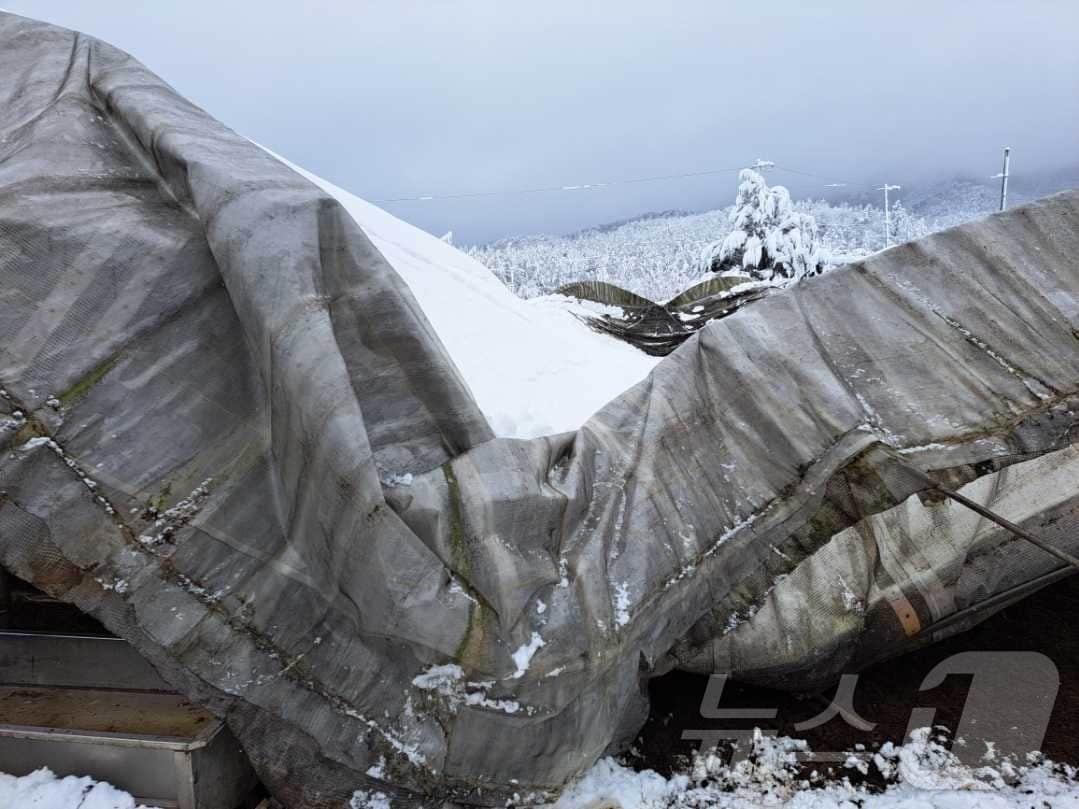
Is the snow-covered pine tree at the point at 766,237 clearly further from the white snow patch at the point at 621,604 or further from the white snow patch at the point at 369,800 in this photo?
the white snow patch at the point at 369,800

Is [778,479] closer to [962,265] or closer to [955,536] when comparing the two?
[955,536]

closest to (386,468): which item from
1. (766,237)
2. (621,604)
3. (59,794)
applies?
(621,604)

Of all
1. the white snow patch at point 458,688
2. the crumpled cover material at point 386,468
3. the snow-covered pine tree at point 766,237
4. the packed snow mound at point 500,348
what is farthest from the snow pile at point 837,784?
the snow-covered pine tree at point 766,237

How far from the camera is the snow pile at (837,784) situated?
1.83 meters

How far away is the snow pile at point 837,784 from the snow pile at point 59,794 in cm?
121

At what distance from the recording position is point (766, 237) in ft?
82.8

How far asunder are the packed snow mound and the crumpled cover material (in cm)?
58

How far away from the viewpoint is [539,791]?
6.16 feet

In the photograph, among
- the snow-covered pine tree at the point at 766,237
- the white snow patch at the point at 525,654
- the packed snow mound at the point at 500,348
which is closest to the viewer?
the white snow patch at the point at 525,654

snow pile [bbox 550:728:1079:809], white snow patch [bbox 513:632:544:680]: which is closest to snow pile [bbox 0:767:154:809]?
white snow patch [bbox 513:632:544:680]

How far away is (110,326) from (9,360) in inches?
9.6

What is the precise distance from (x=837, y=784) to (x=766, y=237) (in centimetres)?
2559

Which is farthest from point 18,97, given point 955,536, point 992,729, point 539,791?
A: point 992,729

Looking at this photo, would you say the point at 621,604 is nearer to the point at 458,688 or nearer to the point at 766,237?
the point at 458,688
